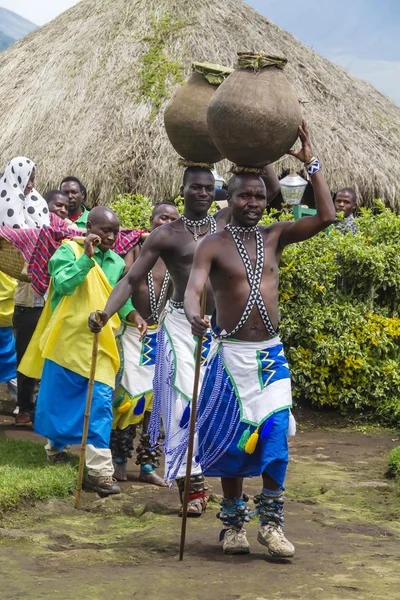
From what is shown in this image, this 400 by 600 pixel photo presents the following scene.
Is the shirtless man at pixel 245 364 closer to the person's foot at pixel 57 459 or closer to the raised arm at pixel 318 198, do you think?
the raised arm at pixel 318 198

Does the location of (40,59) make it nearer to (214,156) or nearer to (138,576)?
(214,156)

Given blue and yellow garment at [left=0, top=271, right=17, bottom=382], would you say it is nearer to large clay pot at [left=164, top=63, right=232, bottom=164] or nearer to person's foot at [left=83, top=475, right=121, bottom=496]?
person's foot at [left=83, top=475, right=121, bottom=496]

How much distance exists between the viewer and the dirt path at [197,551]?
13.3ft

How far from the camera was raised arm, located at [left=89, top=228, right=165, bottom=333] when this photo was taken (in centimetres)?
553

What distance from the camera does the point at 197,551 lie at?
489 cm

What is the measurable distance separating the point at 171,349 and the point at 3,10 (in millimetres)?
130124

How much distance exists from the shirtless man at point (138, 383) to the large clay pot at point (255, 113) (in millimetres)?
2050

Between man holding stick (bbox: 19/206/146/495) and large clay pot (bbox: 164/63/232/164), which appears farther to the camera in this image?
man holding stick (bbox: 19/206/146/495)

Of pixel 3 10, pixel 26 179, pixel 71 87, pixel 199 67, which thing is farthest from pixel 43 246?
pixel 3 10

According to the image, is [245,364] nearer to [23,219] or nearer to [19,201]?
[23,219]

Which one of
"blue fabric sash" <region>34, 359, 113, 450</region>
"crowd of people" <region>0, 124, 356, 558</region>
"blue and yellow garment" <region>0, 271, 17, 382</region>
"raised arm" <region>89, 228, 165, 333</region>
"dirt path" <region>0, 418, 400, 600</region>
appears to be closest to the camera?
"dirt path" <region>0, 418, 400, 600</region>

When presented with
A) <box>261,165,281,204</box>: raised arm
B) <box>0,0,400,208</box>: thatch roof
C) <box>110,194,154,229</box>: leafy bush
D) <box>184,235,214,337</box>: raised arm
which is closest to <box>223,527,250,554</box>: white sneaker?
<box>184,235,214,337</box>: raised arm

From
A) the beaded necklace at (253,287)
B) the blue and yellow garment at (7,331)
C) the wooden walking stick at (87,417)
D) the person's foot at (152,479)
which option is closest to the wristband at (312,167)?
the beaded necklace at (253,287)

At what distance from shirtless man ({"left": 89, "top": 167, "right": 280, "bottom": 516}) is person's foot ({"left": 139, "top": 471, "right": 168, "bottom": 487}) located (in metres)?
0.74
